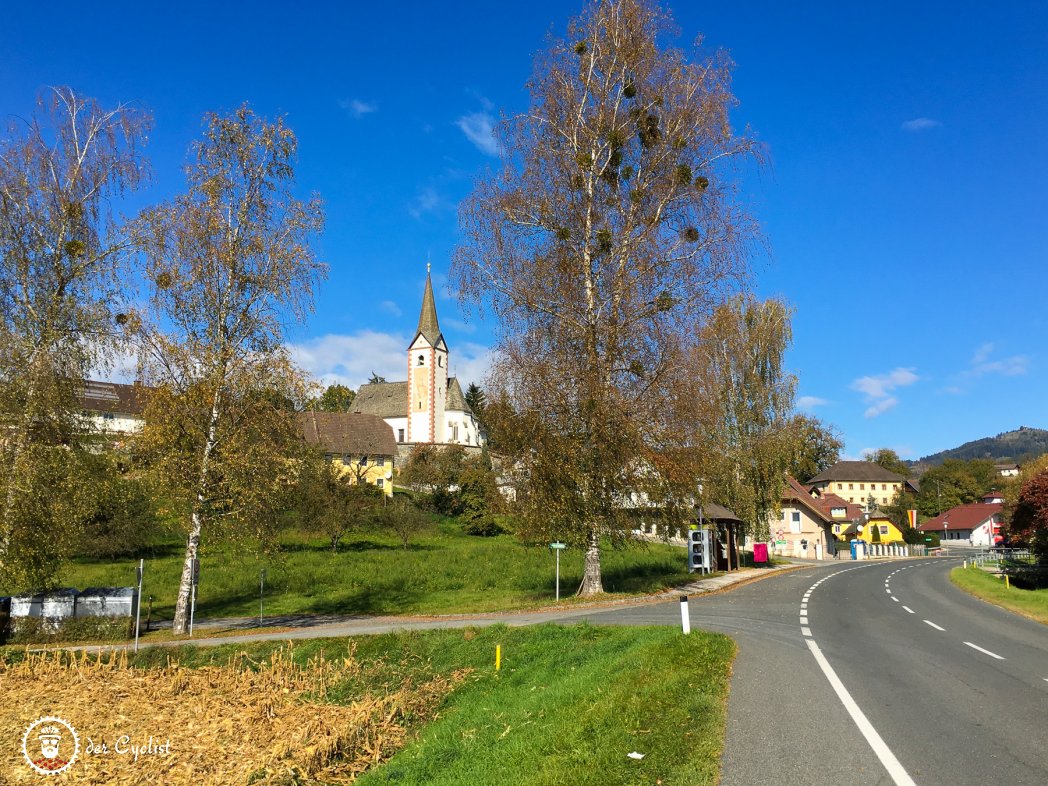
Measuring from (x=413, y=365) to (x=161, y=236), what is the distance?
7948 centimetres

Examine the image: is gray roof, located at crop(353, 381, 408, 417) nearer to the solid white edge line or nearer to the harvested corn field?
the harvested corn field

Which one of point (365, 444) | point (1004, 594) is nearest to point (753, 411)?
point (1004, 594)

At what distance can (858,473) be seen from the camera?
140625mm

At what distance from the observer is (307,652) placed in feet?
57.0

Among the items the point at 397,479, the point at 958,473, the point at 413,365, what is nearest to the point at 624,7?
the point at 397,479

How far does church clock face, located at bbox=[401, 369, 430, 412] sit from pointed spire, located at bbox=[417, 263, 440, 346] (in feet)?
15.1

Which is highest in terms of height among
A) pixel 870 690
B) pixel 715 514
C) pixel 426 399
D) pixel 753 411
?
pixel 426 399

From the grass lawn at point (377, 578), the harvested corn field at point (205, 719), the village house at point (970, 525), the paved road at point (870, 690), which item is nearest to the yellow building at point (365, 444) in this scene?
the grass lawn at point (377, 578)

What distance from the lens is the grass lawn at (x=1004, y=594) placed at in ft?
74.4

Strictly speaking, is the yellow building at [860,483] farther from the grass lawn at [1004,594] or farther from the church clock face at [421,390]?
the grass lawn at [1004,594]

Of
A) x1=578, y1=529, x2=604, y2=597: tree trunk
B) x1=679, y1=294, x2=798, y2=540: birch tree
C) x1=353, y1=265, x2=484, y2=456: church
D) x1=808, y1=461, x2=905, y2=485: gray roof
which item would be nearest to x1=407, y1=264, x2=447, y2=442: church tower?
x1=353, y1=265, x2=484, y2=456: church

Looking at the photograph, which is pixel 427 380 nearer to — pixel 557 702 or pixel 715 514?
pixel 715 514

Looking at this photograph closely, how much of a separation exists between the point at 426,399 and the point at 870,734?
9163 cm

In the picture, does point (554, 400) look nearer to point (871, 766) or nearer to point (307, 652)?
point (307, 652)
